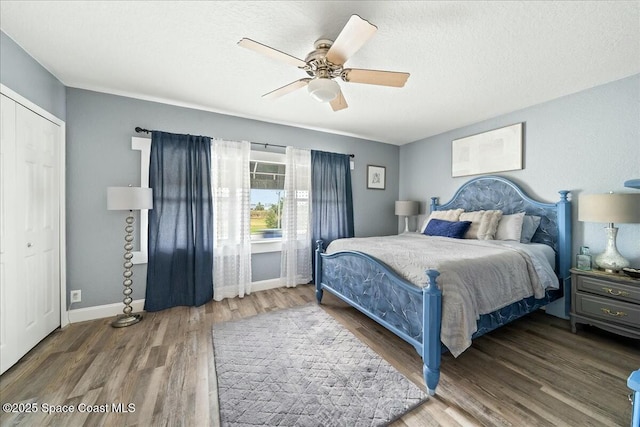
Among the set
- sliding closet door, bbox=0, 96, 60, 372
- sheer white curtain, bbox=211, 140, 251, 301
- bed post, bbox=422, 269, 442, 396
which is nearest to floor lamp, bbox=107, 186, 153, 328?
sliding closet door, bbox=0, 96, 60, 372

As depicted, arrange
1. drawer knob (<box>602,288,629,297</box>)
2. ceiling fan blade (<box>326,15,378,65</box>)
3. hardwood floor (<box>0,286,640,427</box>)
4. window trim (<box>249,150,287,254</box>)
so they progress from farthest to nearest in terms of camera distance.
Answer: window trim (<box>249,150,287,254</box>)
drawer knob (<box>602,288,629,297</box>)
hardwood floor (<box>0,286,640,427</box>)
ceiling fan blade (<box>326,15,378,65</box>)

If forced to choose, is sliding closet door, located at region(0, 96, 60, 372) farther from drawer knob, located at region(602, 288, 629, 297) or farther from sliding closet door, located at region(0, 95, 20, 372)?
drawer knob, located at region(602, 288, 629, 297)

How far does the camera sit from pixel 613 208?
7.02 feet

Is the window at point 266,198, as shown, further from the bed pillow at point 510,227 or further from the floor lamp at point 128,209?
the bed pillow at point 510,227

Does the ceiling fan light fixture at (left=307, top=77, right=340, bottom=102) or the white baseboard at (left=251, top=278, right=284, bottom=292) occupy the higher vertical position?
the ceiling fan light fixture at (left=307, top=77, right=340, bottom=102)

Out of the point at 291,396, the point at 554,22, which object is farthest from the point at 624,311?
the point at 291,396

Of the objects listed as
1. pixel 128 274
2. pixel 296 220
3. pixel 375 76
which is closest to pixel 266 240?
pixel 296 220

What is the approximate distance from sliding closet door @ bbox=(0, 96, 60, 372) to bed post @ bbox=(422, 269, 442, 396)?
306 centimetres

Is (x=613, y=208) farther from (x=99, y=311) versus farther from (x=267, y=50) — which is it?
(x=99, y=311)

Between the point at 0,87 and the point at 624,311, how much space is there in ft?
17.3

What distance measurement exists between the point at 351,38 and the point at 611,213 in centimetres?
271

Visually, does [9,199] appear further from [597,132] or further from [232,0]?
[597,132]

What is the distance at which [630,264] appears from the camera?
2.35 meters

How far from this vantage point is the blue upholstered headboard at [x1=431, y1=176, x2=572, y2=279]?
271 centimetres
